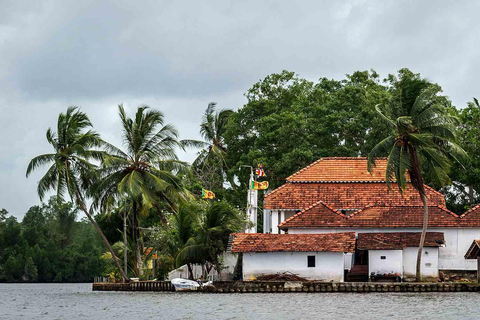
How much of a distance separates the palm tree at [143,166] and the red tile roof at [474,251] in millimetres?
17715

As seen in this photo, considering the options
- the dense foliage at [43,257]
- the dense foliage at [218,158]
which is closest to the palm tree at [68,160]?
the dense foliage at [218,158]

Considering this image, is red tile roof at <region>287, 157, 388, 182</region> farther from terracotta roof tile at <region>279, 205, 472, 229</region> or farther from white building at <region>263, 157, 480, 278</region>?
terracotta roof tile at <region>279, 205, 472, 229</region>

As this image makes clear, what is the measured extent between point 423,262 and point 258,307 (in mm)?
14262

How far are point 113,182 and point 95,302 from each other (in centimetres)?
1104

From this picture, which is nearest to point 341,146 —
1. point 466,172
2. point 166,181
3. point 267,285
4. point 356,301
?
point 466,172

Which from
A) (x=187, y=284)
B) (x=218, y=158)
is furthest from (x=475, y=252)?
(x=218, y=158)

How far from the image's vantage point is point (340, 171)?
175ft

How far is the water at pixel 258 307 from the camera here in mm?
31750

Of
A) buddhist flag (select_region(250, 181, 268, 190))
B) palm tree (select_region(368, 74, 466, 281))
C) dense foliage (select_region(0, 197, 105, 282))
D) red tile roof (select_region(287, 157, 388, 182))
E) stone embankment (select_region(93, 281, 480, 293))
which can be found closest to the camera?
stone embankment (select_region(93, 281, 480, 293))

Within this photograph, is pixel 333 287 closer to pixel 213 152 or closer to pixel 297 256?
pixel 297 256

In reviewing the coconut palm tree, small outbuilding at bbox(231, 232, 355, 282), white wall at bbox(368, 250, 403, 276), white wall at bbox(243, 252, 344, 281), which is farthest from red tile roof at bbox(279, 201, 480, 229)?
the coconut palm tree

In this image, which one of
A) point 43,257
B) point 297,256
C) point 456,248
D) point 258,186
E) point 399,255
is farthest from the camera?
point 43,257

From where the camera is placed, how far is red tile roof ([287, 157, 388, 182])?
53031 mm

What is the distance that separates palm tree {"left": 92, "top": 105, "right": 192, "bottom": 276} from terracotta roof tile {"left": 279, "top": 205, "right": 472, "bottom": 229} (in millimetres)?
8013
